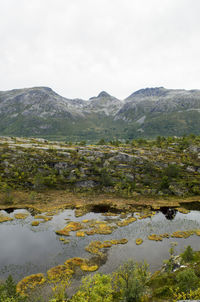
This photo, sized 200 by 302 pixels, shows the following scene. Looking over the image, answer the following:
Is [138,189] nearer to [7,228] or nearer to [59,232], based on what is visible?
[59,232]

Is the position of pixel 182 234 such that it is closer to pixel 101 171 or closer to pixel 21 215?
pixel 21 215

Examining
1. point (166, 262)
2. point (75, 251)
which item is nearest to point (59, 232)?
point (75, 251)

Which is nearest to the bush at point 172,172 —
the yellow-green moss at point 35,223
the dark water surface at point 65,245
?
the dark water surface at point 65,245

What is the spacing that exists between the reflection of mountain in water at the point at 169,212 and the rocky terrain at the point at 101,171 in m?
12.7

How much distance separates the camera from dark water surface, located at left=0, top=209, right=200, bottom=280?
37625 mm

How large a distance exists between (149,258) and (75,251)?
16.8 m

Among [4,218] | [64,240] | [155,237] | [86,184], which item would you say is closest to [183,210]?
[155,237]

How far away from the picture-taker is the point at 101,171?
92938 mm

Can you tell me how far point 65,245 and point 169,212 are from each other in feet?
129

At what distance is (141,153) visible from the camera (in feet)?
387

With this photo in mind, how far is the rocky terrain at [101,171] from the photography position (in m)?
81.6

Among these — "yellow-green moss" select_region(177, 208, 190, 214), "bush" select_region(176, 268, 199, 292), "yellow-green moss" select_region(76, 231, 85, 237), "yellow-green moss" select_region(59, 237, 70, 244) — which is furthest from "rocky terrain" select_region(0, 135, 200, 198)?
"bush" select_region(176, 268, 199, 292)

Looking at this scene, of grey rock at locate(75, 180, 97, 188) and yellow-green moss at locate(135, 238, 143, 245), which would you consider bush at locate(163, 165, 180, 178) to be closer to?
grey rock at locate(75, 180, 97, 188)

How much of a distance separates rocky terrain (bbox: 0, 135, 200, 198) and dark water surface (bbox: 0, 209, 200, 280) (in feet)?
73.3
